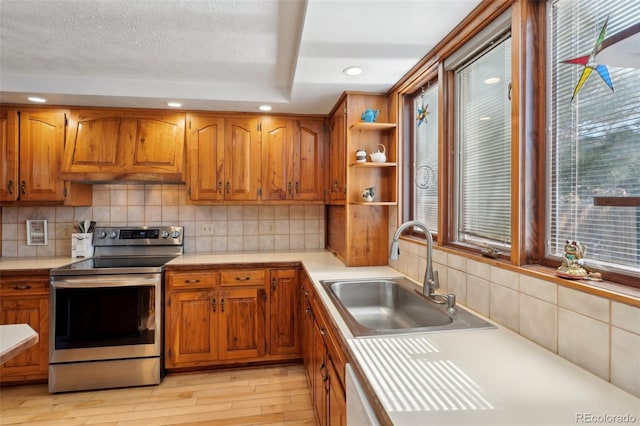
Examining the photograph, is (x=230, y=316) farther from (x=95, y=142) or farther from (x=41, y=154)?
(x=41, y=154)

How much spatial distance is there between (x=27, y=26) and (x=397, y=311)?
2.56 meters

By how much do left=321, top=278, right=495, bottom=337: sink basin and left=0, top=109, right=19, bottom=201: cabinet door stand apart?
2.73 m

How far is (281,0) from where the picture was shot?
150cm

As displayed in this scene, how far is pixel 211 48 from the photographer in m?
1.97

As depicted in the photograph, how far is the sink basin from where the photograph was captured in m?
1.51

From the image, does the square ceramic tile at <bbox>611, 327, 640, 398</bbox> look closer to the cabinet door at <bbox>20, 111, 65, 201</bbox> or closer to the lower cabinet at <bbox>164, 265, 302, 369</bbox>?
the lower cabinet at <bbox>164, 265, 302, 369</bbox>

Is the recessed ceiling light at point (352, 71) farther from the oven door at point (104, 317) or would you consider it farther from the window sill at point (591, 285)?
the oven door at point (104, 317)

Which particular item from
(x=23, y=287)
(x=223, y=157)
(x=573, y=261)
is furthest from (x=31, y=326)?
(x=573, y=261)

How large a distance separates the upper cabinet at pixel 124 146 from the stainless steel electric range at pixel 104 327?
796 mm

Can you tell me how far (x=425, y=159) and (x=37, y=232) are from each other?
11.1 feet

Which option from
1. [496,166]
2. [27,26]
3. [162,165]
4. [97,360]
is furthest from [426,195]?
[97,360]

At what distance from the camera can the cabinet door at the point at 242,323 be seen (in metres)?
2.61

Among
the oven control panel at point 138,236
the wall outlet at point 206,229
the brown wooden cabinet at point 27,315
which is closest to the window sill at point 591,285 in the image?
the wall outlet at point 206,229

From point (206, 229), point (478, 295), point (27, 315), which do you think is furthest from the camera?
point (206, 229)
